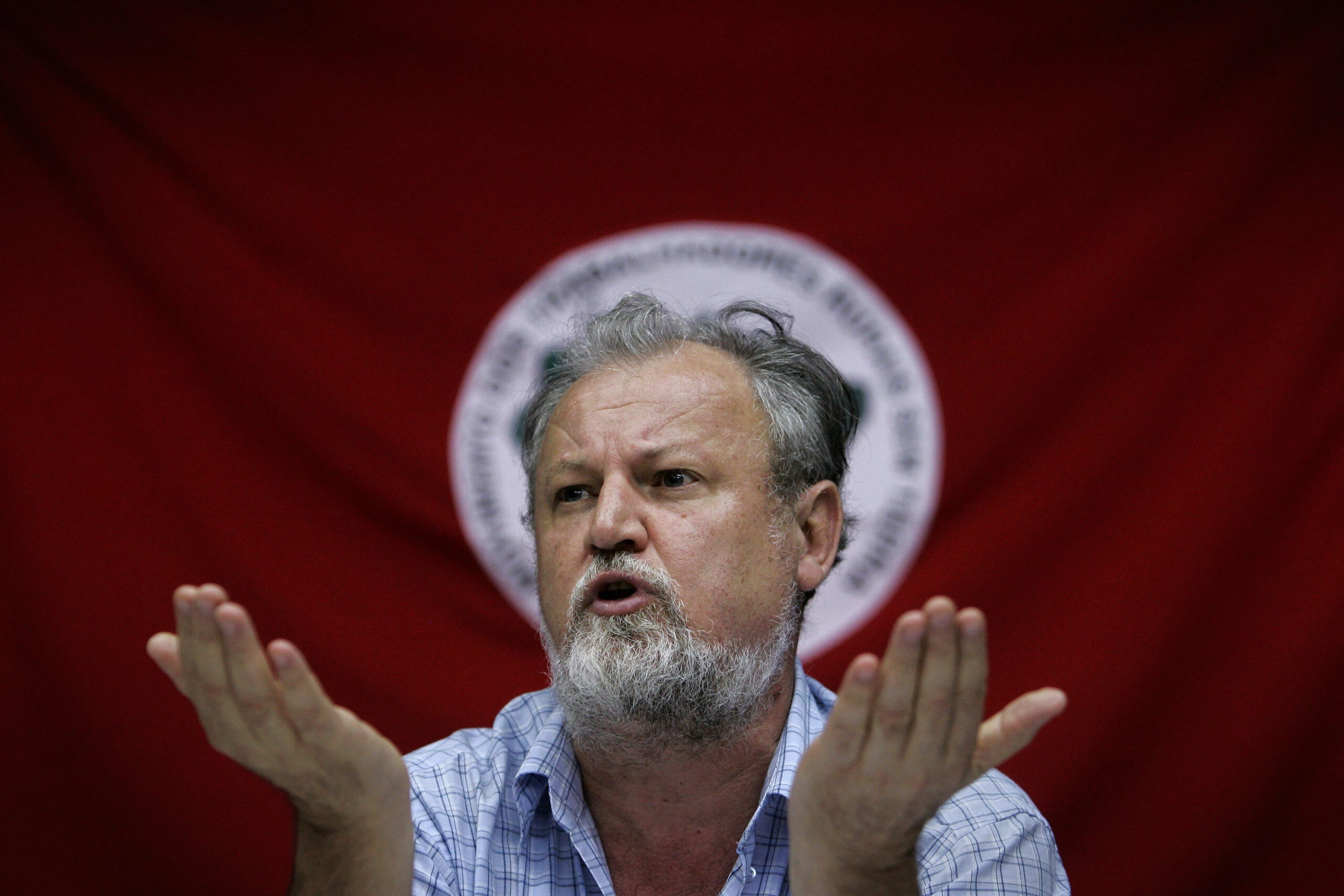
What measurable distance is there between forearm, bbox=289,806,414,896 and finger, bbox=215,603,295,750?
16cm

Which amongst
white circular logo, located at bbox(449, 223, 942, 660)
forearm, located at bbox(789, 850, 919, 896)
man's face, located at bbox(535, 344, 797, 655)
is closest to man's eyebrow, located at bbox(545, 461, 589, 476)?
man's face, located at bbox(535, 344, 797, 655)

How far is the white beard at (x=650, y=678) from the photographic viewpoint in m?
1.67

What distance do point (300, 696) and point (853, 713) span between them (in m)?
0.58

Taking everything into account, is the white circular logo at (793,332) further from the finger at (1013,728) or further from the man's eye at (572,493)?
the finger at (1013,728)

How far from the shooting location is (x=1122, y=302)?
2297mm

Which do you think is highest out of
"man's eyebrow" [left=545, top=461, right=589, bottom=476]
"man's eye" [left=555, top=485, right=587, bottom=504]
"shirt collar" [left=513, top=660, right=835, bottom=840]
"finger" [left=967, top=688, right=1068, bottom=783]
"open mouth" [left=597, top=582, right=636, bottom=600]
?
"man's eyebrow" [left=545, top=461, right=589, bottom=476]

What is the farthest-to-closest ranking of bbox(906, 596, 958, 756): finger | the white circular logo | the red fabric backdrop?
the white circular logo → the red fabric backdrop → bbox(906, 596, 958, 756): finger

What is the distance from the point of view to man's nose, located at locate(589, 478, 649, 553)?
67.7 inches

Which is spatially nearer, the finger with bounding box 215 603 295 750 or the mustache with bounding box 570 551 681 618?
the finger with bounding box 215 603 295 750

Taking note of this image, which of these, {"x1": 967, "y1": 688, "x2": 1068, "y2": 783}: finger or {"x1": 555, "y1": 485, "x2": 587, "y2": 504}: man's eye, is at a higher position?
{"x1": 555, "y1": 485, "x2": 587, "y2": 504}: man's eye

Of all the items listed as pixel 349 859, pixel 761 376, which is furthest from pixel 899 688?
pixel 761 376

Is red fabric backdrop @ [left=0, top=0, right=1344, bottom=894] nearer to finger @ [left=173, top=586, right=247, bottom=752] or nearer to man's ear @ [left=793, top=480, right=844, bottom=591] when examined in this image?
man's ear @ [left=793, top=480, right=844, bottom=591]

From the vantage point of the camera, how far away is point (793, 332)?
2.40 m

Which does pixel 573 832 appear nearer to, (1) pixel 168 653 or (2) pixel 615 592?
(2) pixel 615 592
